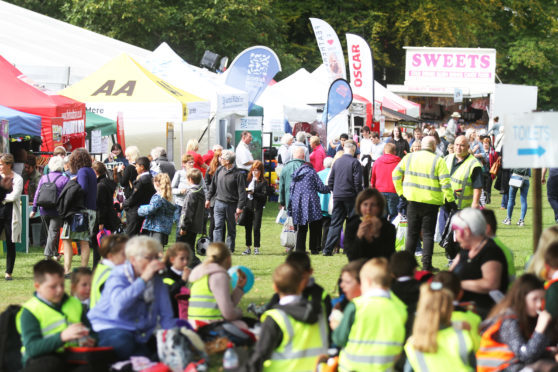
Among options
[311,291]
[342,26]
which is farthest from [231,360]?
[342,26]

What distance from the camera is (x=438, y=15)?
46.0 meters

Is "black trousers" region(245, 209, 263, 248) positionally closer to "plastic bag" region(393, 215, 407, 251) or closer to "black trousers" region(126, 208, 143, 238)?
"plastic bag" region(393, 215, 407, 251)

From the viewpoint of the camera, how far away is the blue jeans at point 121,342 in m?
6.52

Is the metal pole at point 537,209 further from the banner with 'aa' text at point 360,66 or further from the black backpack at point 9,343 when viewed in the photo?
the banner with 'aa' text at point 360,66

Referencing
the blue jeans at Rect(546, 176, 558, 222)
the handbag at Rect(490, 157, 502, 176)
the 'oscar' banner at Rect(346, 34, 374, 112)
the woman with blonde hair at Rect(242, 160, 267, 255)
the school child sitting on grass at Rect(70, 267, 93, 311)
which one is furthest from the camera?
the 'oscar' banner at Rect(346, 34, 374, 112)

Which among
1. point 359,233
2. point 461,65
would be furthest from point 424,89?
point 359,233

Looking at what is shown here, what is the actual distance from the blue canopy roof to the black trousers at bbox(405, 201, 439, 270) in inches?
270

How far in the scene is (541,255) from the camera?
688 cm

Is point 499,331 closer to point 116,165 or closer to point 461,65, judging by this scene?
point 116,165

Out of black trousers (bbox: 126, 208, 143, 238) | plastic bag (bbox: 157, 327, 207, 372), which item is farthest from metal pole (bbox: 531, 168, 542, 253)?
black trousers (bbox: 126, 208, 143, 238)

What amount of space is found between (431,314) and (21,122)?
1080 cm

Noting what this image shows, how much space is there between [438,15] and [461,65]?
5.62 metres

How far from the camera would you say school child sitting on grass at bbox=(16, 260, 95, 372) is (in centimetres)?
607

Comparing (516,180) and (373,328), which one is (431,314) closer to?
(373,328)
